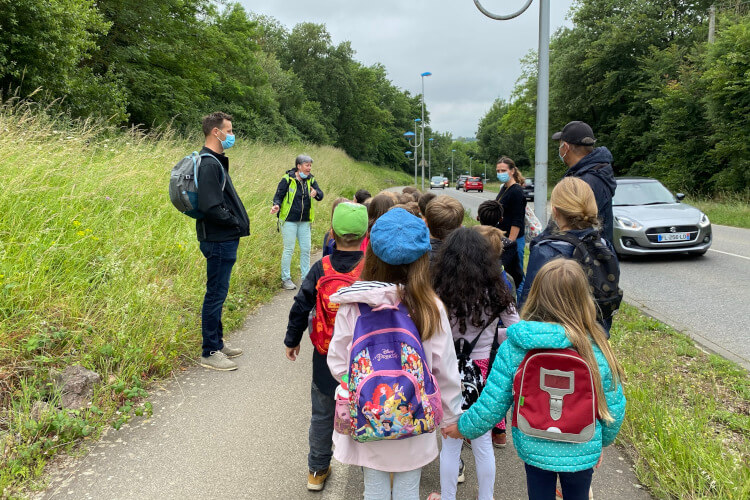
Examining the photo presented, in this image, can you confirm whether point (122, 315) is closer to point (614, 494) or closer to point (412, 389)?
point (412, 389)

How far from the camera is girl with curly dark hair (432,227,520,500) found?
2574 millimetres

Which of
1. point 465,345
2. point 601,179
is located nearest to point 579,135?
point 601,179

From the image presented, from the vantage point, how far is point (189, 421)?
3.55 m

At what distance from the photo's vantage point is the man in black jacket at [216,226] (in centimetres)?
412

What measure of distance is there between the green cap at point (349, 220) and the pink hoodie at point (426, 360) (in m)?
0.58

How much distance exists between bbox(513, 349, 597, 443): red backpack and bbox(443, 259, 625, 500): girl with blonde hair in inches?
1.6

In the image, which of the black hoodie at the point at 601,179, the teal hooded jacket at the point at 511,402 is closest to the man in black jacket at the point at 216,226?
the black hoodie at the point at 601,179

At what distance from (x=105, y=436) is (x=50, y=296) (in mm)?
1418

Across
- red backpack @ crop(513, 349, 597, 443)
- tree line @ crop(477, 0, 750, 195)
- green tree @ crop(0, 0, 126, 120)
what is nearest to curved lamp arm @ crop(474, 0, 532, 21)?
red backpack @ crop(513, 349, 597, 443)

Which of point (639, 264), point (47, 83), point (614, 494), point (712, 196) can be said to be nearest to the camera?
point (614, 494)

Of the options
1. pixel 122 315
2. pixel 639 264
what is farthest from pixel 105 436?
pixel 639 264

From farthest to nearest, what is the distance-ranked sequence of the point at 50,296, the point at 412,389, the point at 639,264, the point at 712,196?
the point at 712,196 → the point at 639,264 → the point at 50,296 → the point at 412,389

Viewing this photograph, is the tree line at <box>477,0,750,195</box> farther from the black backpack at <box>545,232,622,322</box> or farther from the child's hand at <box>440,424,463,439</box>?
the child's hand at <box>440,424,463,439</box>

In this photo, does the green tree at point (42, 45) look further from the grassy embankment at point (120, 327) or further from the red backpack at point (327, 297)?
the red backpack at point (327, 297)
